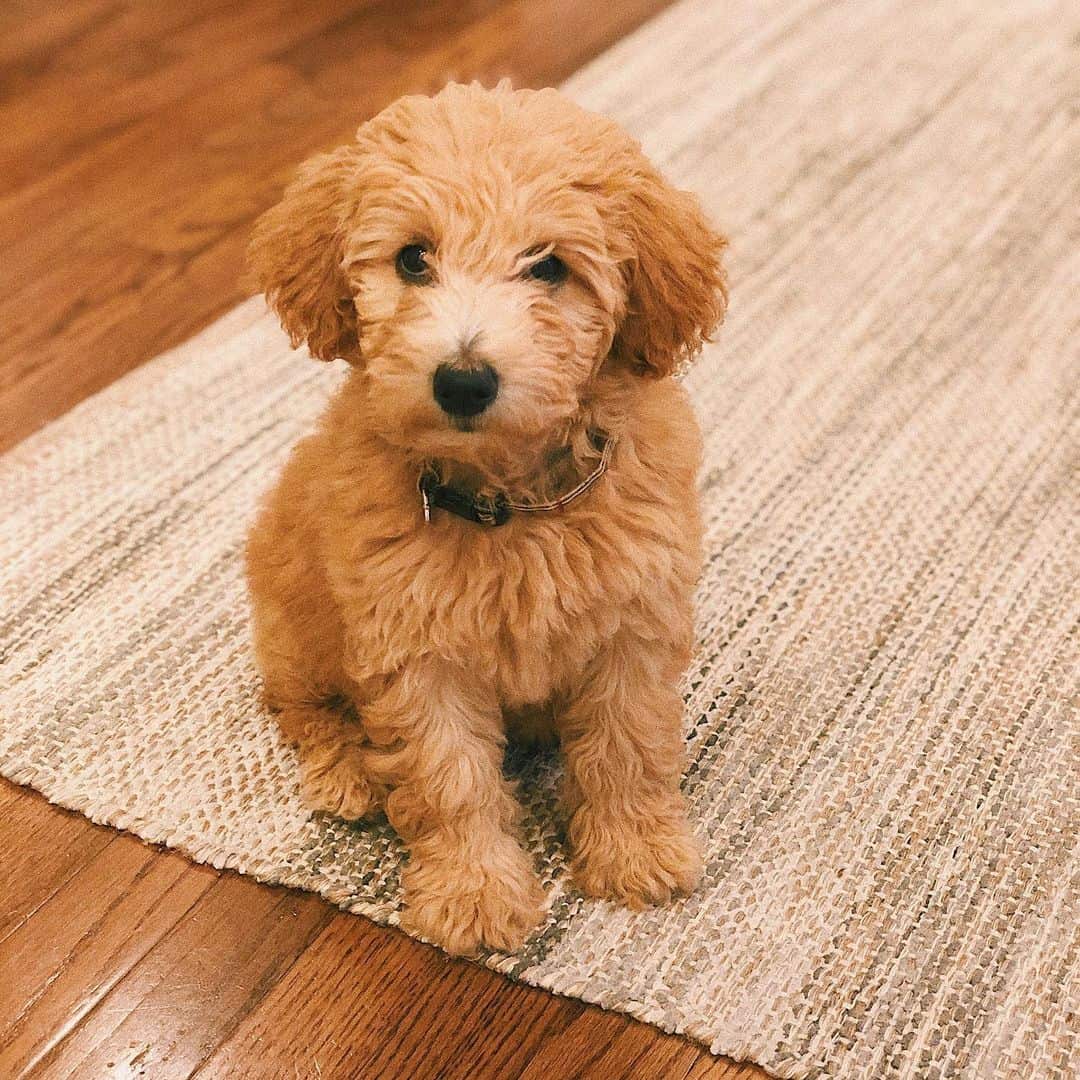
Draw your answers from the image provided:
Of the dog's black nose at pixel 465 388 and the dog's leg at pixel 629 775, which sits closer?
the dog's black nose at pixel 465 388

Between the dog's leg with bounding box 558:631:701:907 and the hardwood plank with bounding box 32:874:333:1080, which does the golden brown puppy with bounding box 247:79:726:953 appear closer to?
the dog's leg with bounding box 558:631:701:907

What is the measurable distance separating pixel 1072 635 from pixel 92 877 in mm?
1276

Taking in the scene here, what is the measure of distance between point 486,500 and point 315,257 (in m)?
0.28

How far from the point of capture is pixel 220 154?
9.47 feet

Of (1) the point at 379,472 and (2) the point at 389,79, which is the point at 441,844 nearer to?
(1) the point at 379,472

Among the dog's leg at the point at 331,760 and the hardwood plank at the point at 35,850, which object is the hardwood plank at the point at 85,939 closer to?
the hardwood plank at the point at 35,850

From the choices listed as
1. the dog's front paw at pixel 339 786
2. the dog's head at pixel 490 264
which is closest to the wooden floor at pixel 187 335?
the dog's front paw at pixel 339 786

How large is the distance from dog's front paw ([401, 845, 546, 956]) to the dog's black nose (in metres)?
0.53

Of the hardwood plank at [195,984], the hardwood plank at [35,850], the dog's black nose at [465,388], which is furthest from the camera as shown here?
the hardwood plank at [35,850]

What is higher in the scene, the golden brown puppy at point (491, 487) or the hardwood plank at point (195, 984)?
the golden brown puppy at point (491, 487)

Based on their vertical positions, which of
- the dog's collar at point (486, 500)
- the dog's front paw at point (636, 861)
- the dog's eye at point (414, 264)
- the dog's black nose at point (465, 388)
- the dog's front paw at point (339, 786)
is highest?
the dog's eye at point (414, 264)

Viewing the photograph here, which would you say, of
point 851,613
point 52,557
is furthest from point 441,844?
point 52,557

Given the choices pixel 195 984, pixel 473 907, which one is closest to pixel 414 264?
pixel 473 907

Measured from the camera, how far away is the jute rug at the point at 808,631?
1311 mm
